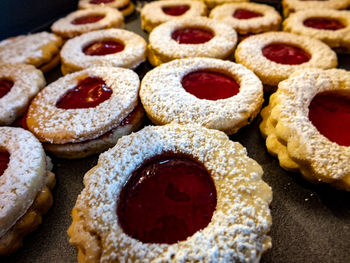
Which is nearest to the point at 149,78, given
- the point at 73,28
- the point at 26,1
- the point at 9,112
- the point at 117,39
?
the point at 117,39

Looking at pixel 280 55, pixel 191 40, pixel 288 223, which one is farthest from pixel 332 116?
pixel 191 40

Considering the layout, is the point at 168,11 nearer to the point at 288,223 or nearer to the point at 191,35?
the point at 191,35

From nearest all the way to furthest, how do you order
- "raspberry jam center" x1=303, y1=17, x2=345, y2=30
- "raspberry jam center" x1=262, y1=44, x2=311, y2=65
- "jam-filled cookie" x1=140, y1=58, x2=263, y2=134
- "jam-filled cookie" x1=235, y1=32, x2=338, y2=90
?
"jam-filled cookie" x1=140, y1=58, x2=263, y2=134
"jam-filled cookie" x1=235, y1=32, x2=338, y2=90
"raspberry jam center" x1=262, y1=44, x2=311, y2=65
"raspberry jam center" x1=303, y1=17, x2=345, y2=30

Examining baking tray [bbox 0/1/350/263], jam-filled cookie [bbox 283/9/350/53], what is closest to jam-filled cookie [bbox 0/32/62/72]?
baking tray [bbox 0/1/350/263]

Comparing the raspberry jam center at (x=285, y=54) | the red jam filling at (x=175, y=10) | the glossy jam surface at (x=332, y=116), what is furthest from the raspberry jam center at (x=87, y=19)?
the glossy jam surface at (x=332, y=116)

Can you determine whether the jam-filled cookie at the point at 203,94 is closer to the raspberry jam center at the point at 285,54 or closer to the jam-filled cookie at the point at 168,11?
the raspberry jam center at the point at 285,54

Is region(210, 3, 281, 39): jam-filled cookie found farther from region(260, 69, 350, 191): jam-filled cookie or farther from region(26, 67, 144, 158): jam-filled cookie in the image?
region(26, 67, 144, 158): jam-filled cookie
